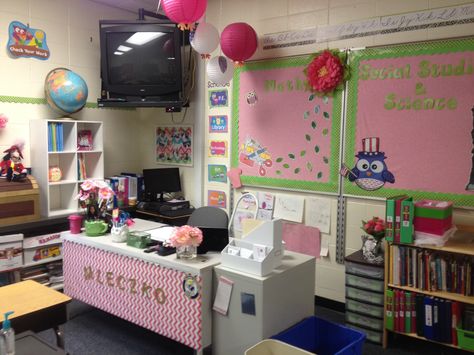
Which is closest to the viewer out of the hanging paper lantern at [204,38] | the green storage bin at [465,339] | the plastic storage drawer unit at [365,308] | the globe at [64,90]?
the green storage bin at [465,339]

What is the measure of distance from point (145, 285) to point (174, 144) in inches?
91.9

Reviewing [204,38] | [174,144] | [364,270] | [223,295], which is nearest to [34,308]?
[223,295]

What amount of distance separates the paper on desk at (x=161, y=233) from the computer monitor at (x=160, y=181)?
1232 mm

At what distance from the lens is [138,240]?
2.91m

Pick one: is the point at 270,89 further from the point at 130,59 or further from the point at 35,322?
the point at 35,322

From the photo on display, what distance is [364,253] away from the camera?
3174 millimetres

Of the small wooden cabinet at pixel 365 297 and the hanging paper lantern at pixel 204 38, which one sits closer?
the small wooden cabinet at pixel 365 297

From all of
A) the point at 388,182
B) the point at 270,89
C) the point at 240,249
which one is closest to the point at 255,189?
the point at 270,89

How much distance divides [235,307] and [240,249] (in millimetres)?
342

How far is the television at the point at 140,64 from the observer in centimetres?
412

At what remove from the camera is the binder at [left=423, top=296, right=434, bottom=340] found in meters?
2.82

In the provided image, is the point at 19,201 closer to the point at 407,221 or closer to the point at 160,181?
the point at 160,181

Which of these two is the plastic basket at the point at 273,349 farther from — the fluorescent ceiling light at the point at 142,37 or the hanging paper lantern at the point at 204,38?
the fluorescent ceiling light at the point at 142,37

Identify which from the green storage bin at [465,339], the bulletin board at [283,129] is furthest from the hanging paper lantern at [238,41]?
the green storage bin at [465,339]
